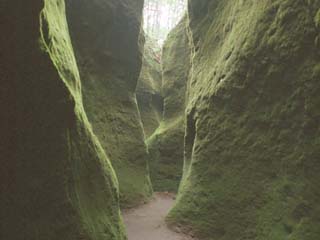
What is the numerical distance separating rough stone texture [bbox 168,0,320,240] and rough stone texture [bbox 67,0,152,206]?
11.8 feet

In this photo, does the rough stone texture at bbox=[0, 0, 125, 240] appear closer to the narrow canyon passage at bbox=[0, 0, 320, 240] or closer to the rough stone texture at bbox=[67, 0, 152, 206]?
the narrow canyon passage at bbox=[0, 0, 320, 240]

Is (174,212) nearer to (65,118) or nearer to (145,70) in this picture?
(65,118)

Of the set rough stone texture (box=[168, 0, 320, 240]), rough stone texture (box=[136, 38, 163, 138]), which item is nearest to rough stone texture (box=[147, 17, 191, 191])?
rough stone texture (box=[136, 38, 163, 138])

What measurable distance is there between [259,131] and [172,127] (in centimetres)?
942

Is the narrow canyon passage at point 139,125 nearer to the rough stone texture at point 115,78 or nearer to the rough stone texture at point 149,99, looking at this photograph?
the rough stone texture at point 115,78

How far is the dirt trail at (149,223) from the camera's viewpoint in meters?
9.05

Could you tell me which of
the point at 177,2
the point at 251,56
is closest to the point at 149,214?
the point at 251,56

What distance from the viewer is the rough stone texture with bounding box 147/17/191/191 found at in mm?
16859

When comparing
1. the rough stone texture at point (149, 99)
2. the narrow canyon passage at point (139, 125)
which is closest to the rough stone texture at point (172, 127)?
the narrow canyon passage at point (139, 125)

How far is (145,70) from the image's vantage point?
23.2 metres

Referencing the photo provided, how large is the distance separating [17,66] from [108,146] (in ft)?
26.2

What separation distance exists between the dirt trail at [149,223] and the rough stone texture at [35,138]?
3.35 meters

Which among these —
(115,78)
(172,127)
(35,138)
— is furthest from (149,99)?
(35,138)

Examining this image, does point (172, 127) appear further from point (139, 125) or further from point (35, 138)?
point (35, 138)
